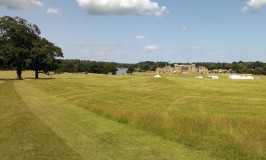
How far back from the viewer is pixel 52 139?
49.9ft

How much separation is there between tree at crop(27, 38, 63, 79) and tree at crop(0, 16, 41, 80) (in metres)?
1.32

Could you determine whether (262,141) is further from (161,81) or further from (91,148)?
(161,81)

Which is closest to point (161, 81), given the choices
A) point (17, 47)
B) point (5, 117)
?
point (17, 47)

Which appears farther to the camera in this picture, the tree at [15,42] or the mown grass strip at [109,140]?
the tree at [15,42]

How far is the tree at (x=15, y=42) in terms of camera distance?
80.6m

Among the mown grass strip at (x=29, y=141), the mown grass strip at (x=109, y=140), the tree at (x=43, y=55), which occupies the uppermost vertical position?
the tree at (x=43, y=55)

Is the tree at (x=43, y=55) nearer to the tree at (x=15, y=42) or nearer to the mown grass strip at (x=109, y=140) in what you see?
the tree at (x=15, y=42)

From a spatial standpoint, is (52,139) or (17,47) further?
(17,47)

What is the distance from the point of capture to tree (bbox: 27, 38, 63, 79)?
276 ft

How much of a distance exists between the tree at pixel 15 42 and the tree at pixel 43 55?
1317 millimetres

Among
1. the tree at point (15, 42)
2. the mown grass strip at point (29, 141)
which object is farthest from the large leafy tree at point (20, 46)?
the mown grass strip at point (29, 141)

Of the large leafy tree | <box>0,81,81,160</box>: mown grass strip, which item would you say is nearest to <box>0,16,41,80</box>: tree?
the large leafy tree

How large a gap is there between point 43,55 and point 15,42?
659cm

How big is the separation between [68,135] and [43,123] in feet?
12.5
